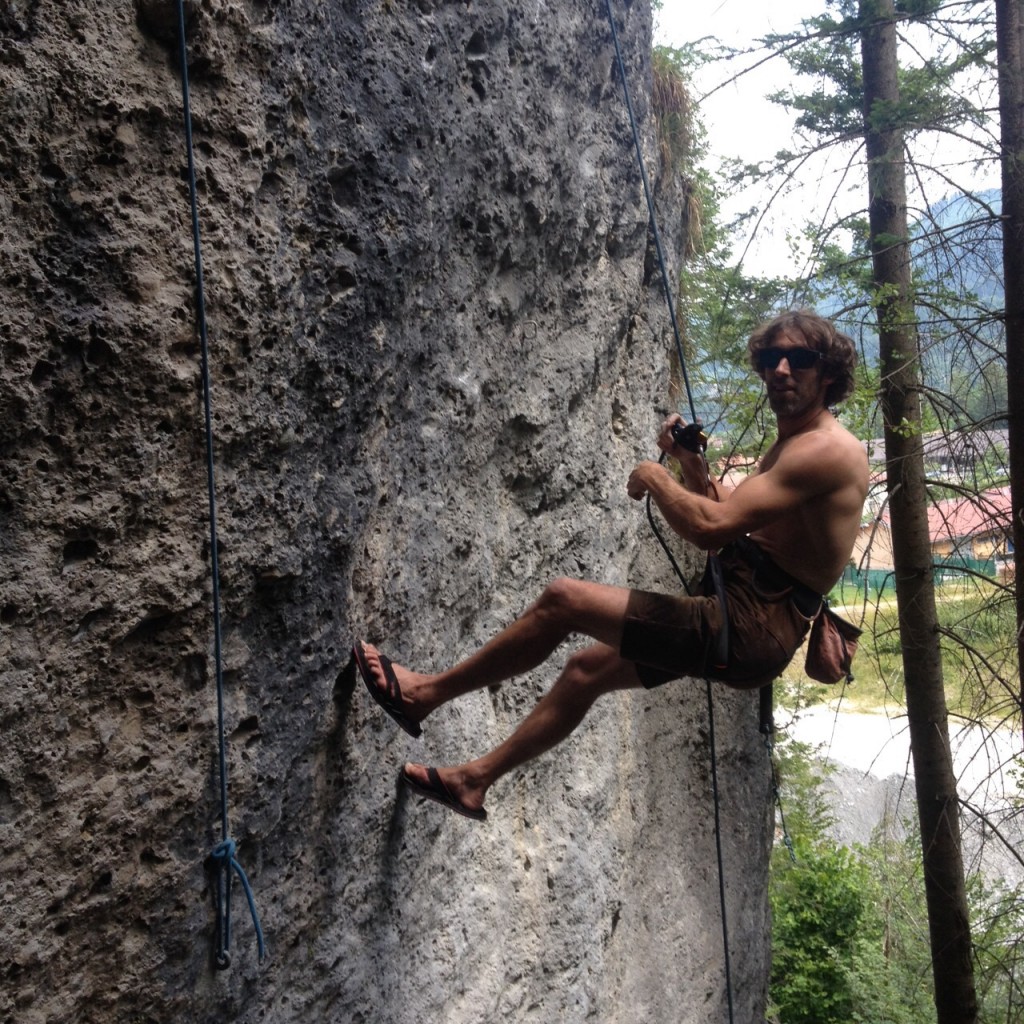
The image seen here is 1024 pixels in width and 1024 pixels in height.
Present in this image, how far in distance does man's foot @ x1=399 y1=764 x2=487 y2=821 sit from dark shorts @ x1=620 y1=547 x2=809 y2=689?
2.45 ft

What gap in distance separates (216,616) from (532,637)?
1045mm

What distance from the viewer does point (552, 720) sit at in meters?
3.64

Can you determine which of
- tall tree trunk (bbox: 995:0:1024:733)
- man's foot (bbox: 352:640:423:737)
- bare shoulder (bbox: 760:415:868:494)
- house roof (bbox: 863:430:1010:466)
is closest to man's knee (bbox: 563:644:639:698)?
man's foot (bbox: 352:640:423:737)

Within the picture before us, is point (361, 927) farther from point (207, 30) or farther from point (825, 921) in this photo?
point (825, 921)

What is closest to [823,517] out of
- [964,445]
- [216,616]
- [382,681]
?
[382,681]

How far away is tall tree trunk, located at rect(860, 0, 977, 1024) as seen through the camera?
25.9ft

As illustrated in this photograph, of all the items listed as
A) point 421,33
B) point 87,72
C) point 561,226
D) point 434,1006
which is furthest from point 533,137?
point 434,1006

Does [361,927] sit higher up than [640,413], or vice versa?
[640,413]

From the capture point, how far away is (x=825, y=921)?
37.5 ft

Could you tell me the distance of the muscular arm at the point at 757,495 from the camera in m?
3.33

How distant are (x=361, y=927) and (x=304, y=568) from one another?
4.18 ft

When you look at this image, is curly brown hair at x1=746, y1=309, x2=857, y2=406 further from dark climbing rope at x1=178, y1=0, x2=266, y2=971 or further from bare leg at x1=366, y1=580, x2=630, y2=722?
dark climbing rope at x1=178, y1=0, x2=266, y2=971

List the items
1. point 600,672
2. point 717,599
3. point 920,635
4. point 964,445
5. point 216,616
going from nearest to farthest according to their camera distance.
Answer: point 216,616 → point 717,599 → point 600,672 → point 964,445 → point 920,635

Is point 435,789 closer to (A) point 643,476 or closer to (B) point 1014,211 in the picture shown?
(A) point 643,476
